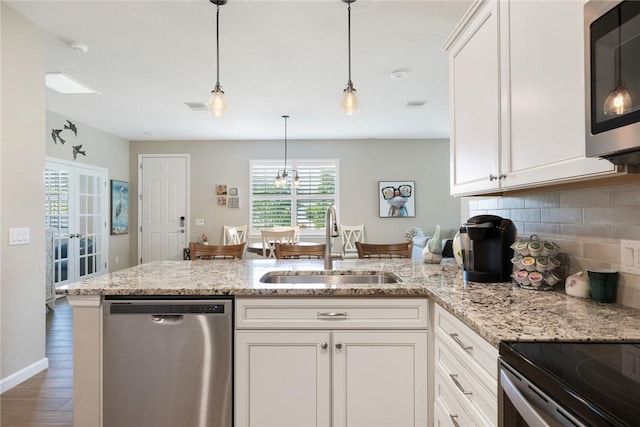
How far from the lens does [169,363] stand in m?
1.64

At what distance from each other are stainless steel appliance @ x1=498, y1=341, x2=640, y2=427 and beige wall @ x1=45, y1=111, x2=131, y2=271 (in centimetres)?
565

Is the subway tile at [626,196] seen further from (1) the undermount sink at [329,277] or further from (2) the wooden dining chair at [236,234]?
(2) the wooden dining chair at [236,234]

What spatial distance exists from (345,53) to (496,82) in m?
1.88

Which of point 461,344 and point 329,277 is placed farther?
point 329,277

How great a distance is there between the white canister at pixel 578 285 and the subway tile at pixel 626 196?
0.30 meters

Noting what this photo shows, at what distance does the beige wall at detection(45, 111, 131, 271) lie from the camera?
4949 mm

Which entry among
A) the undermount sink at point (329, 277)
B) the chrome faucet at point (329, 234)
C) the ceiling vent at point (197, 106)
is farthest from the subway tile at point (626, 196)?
the ceiling vent at point (197, 106)

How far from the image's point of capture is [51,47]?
9.95 ft

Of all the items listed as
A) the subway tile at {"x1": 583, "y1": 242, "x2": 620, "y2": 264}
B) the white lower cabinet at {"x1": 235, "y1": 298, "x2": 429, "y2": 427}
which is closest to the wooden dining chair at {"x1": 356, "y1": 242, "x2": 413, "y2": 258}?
the white lower cabinet at {"x1": 235, "y1": 298, "x2": 429, "y2": 427}

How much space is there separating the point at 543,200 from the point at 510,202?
0.87 ft

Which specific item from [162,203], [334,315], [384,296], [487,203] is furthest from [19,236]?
[162,203]

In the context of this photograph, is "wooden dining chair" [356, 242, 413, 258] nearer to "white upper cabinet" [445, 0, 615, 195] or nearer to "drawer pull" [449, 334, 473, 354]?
"white upper cabinet" [445, 0, 615, 195]

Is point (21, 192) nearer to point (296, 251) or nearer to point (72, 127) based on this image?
point (296, 251)

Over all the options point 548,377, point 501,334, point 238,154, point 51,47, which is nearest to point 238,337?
point 501,334
